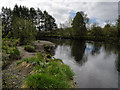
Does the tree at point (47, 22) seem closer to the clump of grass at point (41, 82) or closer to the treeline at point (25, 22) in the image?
the treeline at point (25, 22)

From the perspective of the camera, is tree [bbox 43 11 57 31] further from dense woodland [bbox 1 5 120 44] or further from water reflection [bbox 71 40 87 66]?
water reflection [bbox 71 40 87 66]

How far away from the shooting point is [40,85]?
3518 mm

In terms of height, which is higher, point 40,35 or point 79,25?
point 79,25

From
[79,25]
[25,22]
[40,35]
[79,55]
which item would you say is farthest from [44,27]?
[79,55]

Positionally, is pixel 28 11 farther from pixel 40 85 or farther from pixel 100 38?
pixel 40 85

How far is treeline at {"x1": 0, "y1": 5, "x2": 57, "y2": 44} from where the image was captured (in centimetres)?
1688

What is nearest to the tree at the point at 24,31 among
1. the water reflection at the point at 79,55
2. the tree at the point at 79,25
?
the water reflection at the point at 79,55

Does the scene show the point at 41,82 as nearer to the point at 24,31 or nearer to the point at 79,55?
the point at 79,55

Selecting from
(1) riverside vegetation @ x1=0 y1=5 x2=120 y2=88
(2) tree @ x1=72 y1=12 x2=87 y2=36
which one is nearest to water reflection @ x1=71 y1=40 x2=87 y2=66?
(1) riverside vegetation @ x1=0 y1=5 x2=120 y2=88

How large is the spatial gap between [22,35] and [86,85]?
15268mm

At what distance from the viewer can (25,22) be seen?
16766mm

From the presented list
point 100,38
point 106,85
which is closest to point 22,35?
point 106,85

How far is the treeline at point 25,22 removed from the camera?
1688cm

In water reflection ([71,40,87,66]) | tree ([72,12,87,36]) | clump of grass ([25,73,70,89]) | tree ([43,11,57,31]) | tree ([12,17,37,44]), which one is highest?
tree ([43,11,57,31])
